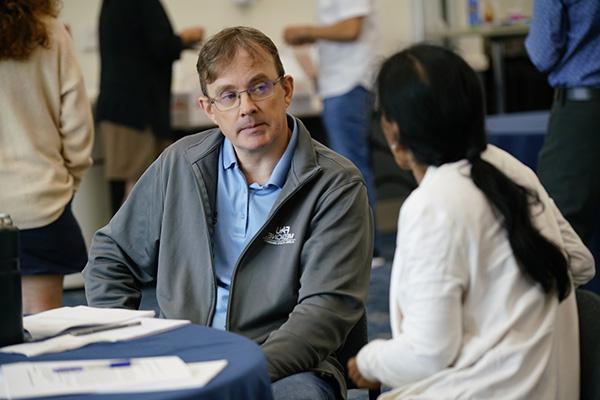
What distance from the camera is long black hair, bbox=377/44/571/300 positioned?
1660mm

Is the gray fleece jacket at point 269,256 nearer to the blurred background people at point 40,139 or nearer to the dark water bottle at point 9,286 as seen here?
the dark water bottle at point 9,286

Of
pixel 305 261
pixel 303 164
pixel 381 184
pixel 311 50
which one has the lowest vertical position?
pixel 381 184

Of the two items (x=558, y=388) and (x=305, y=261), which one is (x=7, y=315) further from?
(x=558, y=388)

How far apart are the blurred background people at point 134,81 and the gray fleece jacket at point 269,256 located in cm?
266

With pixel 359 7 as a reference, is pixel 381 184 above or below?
below

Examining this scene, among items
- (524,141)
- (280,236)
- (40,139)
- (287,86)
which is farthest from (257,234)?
(524,141)

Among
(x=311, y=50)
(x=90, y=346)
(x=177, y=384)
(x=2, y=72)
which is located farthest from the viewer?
(x=311, y=50)

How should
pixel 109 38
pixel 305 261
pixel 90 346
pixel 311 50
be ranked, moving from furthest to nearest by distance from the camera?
pixel 311 50
pixel 109 38
pixel 305 261
pixel 90 346

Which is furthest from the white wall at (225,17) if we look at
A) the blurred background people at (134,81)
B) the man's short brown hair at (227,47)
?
the man's short brown hair at (227,47)

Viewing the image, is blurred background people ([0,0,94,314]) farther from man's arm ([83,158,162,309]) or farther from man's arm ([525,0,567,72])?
man's arm ([525,0,567,72])

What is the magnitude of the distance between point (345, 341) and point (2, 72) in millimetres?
1342

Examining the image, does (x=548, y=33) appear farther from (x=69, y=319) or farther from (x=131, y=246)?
(x=69, y=319)

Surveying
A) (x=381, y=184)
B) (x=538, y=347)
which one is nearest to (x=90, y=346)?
(x=538, y=347)

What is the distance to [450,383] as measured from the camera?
167cm
